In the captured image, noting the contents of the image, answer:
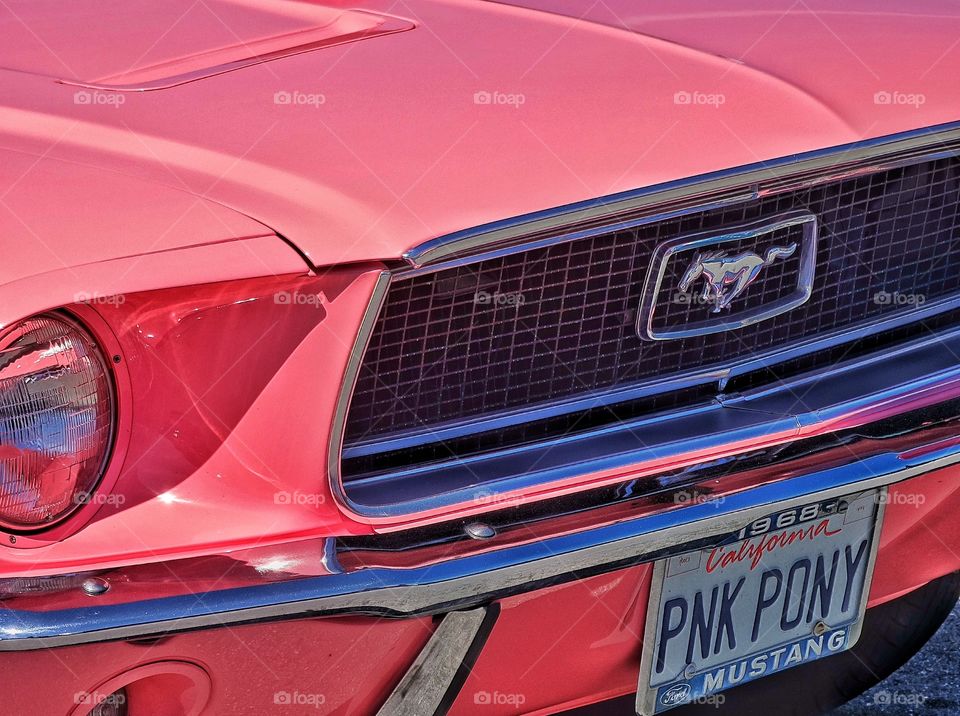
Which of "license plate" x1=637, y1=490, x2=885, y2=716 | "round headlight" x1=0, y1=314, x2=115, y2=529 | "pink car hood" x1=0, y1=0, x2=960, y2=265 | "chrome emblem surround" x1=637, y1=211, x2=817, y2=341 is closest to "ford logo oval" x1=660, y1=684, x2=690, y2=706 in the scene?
"license plate" x1=637, y1=490, x2=885, y2=716

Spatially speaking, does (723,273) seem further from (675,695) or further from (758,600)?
(675,695)

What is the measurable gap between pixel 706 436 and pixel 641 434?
107mm

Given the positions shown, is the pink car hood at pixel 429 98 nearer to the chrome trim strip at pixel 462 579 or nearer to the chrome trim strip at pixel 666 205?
the chrome trim strip at pixel 666 205

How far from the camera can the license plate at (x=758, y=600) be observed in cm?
185

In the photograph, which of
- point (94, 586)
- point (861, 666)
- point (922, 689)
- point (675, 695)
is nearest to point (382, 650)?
point (94, 586)

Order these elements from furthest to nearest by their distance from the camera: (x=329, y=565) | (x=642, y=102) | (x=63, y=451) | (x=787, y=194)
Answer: (x=787, y=194) → (x=642, y=102) → (x=329, y=565) → (x=63, y=451)

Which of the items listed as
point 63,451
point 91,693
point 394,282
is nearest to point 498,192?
point 394,282

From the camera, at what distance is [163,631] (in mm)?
1481

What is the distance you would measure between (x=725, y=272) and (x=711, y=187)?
0.17 meters

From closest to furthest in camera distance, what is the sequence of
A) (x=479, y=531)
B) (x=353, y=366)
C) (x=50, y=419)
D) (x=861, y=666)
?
(x=50, y=419), (x=353, y=366), (x=479, y=531), (x=861, y=666)

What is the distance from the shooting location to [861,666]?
2516mm

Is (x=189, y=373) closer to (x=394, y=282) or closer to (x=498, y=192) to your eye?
(x=394, y=282)

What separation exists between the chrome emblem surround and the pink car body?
0.40ft

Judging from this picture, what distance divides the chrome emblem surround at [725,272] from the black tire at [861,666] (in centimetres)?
78
